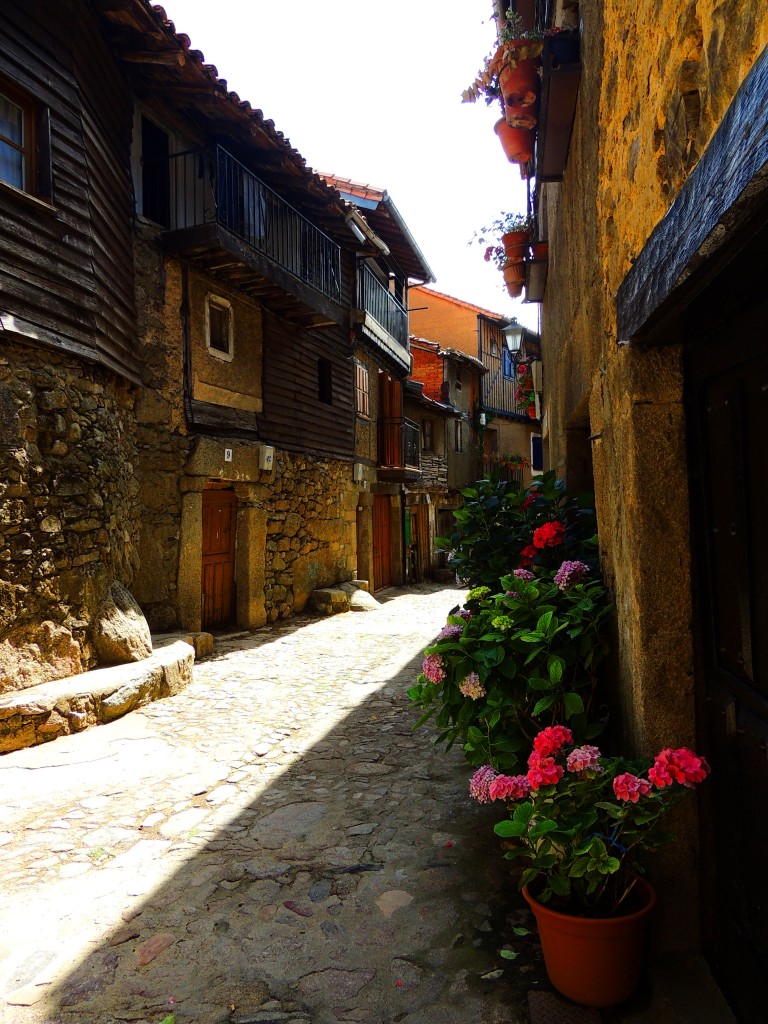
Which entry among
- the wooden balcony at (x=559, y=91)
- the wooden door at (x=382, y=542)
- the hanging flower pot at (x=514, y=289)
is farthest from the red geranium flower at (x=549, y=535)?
the wooden door at (x=382, y=542)

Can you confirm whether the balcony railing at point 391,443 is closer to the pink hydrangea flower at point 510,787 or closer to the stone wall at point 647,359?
the stone wall at point 647,359

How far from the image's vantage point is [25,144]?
511 cm

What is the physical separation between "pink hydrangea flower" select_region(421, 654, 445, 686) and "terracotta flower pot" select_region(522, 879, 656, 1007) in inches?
34.2

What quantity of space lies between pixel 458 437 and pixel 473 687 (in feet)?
62.7

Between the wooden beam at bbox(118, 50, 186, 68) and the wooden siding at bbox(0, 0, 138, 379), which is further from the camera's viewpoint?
the wooden beam at bbox(118, 50, 186, 68)

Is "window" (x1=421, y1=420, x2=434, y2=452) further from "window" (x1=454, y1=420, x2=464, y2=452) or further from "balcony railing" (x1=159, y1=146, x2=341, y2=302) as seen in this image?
"balcony railing" (x1=159, y1=146, x2=341, y2=302)

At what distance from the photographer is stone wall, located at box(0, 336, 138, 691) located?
4.66 metres

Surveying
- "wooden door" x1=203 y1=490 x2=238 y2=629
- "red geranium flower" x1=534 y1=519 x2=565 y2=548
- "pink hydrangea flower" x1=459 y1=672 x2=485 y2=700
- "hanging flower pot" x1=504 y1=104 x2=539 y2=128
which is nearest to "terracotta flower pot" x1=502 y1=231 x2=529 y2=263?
"hanging flower pot" x1=504 y1=104 x2=539 y2=128

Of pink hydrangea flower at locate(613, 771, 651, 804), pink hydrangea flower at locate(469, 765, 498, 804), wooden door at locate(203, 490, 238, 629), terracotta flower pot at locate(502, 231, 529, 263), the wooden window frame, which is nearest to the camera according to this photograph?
pink hydrangea flower at locate(613, 771, 651, 804)

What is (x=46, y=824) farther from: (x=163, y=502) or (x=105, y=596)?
(x=163, y=502)

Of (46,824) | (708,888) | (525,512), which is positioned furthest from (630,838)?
(46,824)

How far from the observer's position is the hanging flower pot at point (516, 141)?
4.30 metres

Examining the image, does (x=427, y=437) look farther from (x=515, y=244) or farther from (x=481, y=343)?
(x=515, y=244)

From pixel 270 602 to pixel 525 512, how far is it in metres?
6.61
